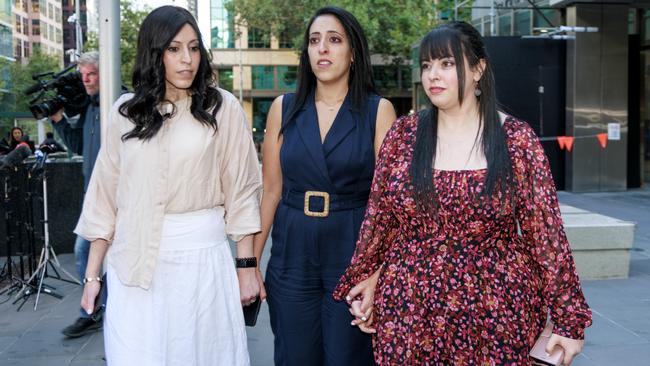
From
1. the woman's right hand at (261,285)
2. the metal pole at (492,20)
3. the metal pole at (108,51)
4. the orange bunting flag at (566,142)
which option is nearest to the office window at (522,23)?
the metal pole at (492,20)

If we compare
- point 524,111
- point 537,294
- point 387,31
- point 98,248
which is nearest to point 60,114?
point 98,248

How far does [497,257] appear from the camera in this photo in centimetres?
253

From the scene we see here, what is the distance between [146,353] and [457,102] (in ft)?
4.86

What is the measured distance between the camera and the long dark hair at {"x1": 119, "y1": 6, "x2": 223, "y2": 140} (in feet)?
9.50

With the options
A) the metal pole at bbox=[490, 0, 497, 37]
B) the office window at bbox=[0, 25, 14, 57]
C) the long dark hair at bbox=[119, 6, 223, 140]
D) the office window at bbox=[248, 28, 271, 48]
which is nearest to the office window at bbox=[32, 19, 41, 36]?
the office window at bbox=[248, 28, 271, 48]

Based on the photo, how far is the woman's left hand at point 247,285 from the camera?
3111 millimetres

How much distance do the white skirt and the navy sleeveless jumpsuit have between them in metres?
0.36

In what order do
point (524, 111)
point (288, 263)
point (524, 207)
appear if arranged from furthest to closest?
point (524, 111) < point (288, 263) < point (524, 207)

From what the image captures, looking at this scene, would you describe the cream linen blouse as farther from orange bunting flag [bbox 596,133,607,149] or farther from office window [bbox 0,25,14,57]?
orange bunting flag [bbox 596,133,607,149]

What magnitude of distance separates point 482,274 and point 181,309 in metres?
1.15

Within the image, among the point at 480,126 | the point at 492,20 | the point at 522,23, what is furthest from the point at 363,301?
the point at 522,23

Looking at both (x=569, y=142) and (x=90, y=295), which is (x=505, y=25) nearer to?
(x=569, y=142)

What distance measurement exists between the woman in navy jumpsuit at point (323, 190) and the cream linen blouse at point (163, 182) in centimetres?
24

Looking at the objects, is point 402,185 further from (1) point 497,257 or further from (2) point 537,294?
(2) point 537,294
